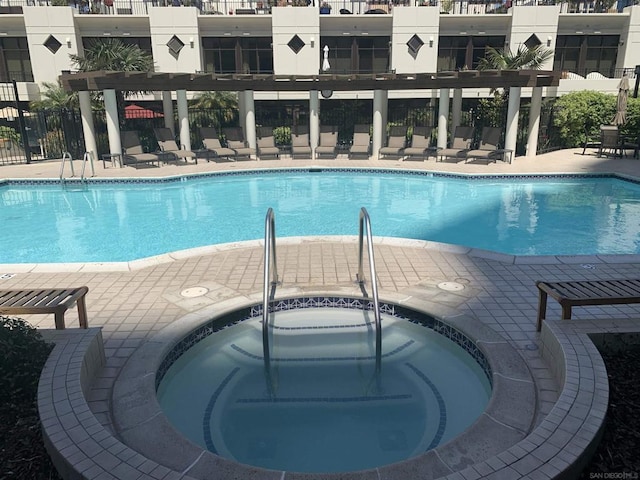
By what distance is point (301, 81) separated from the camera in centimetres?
1858

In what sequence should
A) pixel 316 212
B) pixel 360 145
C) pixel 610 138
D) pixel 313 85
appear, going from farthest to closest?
pixel 360 145
pixel 313 85
pixel 610 138
pixel 316 212

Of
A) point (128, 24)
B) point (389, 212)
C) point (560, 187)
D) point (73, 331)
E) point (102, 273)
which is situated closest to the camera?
point (73, 331)

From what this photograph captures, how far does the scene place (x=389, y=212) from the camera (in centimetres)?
1248

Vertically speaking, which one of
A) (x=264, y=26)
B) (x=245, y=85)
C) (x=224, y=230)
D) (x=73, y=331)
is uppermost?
(x=264, y=26)

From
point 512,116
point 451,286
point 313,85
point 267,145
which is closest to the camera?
point 451,286

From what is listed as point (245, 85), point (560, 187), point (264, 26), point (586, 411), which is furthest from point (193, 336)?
point (264, 26)

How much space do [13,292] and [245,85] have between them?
568 inches

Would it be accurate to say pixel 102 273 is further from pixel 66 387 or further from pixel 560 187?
pixel 560 187

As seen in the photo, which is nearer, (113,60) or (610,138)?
(610,138)

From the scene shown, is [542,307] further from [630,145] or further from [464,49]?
[464,49]

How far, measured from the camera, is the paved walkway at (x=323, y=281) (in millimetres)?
5312

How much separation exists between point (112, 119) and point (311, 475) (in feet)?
53.8

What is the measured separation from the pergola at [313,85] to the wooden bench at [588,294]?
12445 millimetres

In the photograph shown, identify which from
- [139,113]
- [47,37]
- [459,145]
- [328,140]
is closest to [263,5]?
[139,113]
